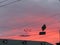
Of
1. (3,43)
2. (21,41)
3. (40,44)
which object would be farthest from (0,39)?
(40,44)

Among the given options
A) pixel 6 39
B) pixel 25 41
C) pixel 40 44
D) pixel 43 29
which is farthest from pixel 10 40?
pixel 43 29

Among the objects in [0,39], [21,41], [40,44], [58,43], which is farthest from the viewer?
[40,44]

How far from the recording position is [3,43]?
32.2m

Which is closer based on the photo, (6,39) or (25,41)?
(6,39)

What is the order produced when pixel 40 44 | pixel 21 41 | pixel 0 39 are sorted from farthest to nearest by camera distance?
1. pixel 40 44
2. pixel 21 41
3. pixel 0 39

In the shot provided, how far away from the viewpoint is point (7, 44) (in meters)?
32.8

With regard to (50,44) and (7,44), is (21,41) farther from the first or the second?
(50,44)

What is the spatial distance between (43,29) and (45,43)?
22.3 meters

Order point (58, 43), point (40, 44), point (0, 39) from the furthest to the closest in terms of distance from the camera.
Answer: point (40, 44) < point (0, 39) < point (58, 43)

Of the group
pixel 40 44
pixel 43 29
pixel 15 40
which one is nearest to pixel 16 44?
pixel 15 40

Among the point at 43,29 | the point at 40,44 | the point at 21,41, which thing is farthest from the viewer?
the point at 40,44

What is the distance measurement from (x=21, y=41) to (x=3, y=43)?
13.9ft

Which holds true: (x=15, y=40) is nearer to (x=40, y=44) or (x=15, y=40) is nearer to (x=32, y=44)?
(x=32, y=44)

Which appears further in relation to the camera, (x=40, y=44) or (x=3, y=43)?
(x=40, y=44)
